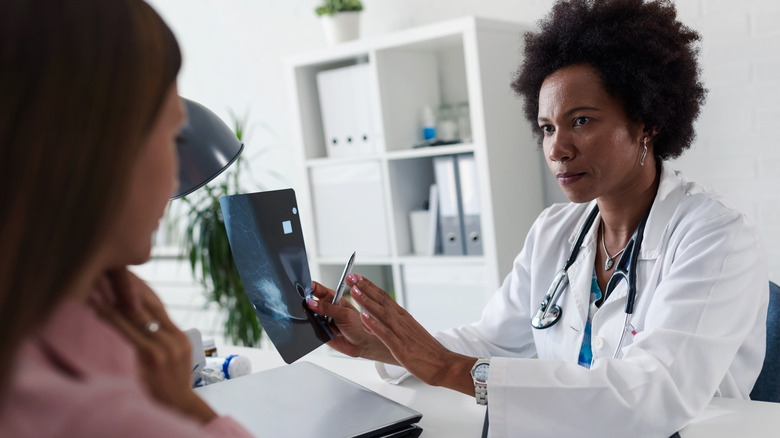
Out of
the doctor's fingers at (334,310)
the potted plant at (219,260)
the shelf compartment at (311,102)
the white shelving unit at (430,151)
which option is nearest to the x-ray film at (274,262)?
the doctor's fingers at (334,310)

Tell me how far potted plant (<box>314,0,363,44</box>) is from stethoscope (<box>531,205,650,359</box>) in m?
1.57

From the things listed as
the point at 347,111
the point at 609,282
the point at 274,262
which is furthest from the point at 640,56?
the point at 347,111

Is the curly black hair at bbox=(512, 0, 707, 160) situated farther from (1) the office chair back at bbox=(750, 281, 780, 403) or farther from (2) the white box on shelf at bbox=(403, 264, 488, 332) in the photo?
(2) the white box on shelf at bbox=(403, 264, 488, 332)

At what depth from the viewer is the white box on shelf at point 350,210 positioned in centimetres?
281

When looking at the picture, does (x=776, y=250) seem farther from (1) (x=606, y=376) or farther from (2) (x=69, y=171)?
(2) (x=69, y=171)

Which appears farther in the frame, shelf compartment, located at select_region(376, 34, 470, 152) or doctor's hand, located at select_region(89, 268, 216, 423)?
shelf compartment, located at select_region(376, 34, 470, 152)

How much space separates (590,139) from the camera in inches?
57.3

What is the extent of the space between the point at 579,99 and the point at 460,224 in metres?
1.20

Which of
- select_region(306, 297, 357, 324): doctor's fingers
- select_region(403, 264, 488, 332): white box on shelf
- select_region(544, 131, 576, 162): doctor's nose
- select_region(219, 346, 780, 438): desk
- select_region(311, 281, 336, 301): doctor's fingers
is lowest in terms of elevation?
select_region(403, 264, 488, 332): white box on shelf

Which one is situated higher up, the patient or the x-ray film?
the patient

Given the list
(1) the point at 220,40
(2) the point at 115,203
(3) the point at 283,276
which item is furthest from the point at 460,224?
(2) the point at 115,203

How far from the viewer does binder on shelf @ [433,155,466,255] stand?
2633 millimetres

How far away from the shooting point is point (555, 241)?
5.45 ft

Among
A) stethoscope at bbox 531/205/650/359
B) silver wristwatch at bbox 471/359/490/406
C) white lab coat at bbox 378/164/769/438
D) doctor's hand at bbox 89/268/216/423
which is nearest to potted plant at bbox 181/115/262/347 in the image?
white lab coat at bbox 378/164/769/438
